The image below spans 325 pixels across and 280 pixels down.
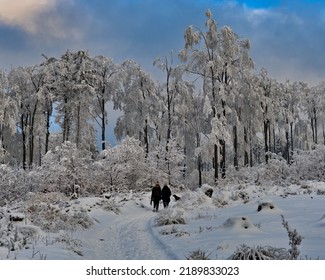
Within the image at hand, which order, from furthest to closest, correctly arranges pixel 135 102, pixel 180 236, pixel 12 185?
pixel 135 102
pixel 12 185
pixel 180 236

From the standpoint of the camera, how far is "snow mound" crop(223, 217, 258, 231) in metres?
9.15

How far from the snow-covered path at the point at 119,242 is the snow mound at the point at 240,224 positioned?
173 centimetres

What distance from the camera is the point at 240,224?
30.6ft

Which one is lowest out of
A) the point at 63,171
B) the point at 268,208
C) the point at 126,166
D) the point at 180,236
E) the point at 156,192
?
the point at 180,236

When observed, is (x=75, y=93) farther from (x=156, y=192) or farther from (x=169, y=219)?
(x=169, y=219)

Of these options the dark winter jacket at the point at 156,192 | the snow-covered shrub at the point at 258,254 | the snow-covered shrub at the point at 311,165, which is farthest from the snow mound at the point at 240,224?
the snow-covered shrub at the point at 311,165

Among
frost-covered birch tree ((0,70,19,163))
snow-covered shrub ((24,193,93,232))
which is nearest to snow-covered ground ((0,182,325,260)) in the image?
snow-covered shrub ((24,193,93,232))

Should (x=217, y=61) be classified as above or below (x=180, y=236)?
above

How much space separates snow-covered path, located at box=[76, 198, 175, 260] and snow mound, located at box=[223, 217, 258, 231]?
1.73 metres

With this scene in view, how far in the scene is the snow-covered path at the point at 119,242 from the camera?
8562 mm

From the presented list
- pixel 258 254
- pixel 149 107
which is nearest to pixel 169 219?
pixel 258 254

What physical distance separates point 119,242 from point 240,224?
3.45 m

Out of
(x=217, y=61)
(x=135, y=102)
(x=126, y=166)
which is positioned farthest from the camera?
(x=135, y=102)
